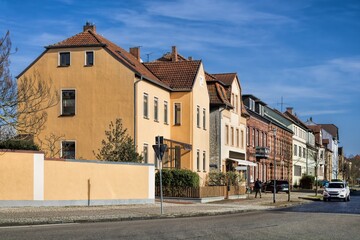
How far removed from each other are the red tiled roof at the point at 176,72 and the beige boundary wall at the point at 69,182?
13.6 metres

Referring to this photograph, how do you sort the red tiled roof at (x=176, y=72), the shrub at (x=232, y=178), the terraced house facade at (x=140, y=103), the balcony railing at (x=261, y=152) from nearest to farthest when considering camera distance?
the terraced house facade at (x=140, y=103) → the red tiled roof at (x=176, y=72) → the shrub at (x=232, y=178) → the balcony railing at (x=261, y=152)

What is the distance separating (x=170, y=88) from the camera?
4528 cm

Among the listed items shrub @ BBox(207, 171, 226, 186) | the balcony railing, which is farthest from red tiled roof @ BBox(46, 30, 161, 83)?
the balcony railing

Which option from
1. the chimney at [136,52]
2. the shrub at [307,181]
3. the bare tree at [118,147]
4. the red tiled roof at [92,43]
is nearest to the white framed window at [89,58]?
the red tiled roof at [92,43]

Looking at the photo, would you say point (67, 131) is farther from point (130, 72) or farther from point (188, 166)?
point (188, 166)

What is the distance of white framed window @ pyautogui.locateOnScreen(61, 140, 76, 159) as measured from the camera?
40331 millimetres

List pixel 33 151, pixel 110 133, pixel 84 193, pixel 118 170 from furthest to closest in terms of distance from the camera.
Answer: pixel 110 133 → pixel 118 170 → pixel 84 193 → pixel 33 151

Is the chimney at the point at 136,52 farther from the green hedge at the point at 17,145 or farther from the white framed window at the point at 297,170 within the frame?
the white framed window at the point at 297,170

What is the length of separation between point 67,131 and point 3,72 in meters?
16.8

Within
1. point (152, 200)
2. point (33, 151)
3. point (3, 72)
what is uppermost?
point (3, 72)

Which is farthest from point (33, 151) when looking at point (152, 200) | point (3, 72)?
point (152, 200)

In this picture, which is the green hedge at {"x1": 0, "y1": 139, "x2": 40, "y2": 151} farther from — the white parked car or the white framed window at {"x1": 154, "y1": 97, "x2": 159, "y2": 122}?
the white parked car

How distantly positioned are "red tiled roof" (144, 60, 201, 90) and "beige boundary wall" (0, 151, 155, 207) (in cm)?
1356

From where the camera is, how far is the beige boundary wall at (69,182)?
83.7ft
